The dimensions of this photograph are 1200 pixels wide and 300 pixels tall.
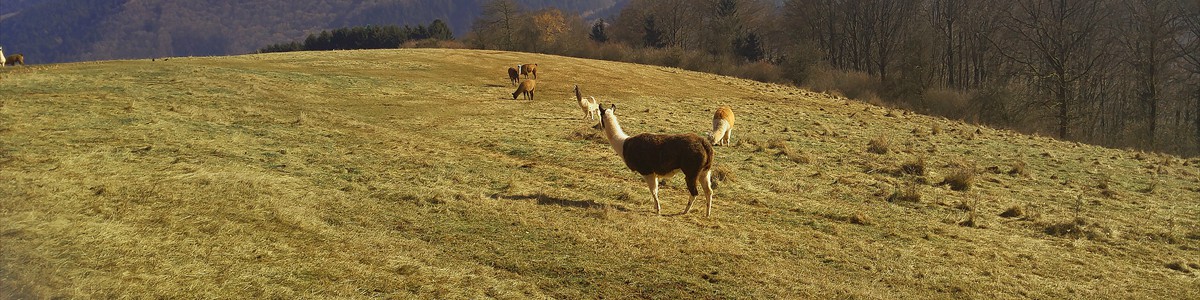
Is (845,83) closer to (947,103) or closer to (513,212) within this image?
(947,103)

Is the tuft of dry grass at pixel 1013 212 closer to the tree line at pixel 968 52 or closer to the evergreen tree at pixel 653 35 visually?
the tree line at pixel 968 52

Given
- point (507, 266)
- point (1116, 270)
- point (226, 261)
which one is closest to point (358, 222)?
point (226, 261)

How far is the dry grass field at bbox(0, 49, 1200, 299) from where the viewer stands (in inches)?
271

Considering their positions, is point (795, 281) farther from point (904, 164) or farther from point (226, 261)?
point (904, 164)

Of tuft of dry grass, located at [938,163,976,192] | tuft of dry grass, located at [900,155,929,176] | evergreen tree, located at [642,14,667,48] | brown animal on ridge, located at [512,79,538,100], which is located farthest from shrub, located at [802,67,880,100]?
tuft of dry grass, located at [938,163,976,192]

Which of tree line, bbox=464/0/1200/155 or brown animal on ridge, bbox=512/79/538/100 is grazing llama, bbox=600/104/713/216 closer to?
brown animal on ridge, bbox=512/79/538/100

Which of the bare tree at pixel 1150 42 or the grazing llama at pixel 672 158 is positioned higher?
the bare tree at pixel 1150 42

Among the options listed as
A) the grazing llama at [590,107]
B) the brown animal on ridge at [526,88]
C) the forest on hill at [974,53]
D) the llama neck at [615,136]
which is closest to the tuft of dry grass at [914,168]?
the llama neck at [615,136]

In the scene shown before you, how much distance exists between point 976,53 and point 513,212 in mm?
56118

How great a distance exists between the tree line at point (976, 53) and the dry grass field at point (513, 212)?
20103 millimetres

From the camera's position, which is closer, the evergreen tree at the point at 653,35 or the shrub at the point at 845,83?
the shrub at the point at 845,83

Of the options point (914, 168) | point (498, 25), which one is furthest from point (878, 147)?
point (498, 25)

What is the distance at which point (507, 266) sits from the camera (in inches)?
295

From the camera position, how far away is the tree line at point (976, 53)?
3741cm
